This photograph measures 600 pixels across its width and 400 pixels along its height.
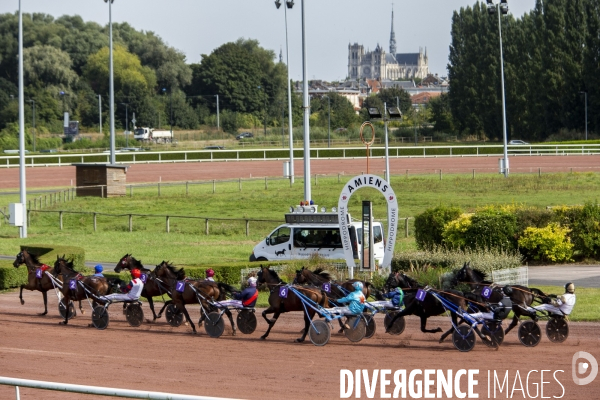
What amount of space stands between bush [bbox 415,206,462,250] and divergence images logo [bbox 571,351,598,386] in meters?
12.0

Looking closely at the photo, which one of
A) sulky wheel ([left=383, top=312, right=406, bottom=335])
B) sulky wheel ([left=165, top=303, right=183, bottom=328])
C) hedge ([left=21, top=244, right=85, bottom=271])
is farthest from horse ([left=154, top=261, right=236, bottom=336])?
hedge ([left=21, top=244, right=85, bottom=271])

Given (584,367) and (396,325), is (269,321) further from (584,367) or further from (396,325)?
(584,367)

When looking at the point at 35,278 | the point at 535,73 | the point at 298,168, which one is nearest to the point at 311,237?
the point at 35,278

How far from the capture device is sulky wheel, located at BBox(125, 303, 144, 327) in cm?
1616

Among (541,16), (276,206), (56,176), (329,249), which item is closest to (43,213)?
(276,206)

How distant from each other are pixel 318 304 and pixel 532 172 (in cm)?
4203

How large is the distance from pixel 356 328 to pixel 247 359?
191cm

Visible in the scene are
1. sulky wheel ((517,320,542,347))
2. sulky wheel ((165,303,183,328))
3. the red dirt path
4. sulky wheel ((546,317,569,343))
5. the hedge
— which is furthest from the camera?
the red dirt path

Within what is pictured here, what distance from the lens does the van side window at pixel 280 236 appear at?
23453 mm

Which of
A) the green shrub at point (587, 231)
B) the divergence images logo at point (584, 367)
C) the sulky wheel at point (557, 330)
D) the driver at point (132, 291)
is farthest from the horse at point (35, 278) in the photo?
the green shrub at point (587, 231)

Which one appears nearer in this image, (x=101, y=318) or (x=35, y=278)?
(x=101, y=318)

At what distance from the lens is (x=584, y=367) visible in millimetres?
12141

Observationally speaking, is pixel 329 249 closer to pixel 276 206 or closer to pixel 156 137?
pixel 276 206

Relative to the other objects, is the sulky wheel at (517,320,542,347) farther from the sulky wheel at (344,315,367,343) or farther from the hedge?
the hedge
